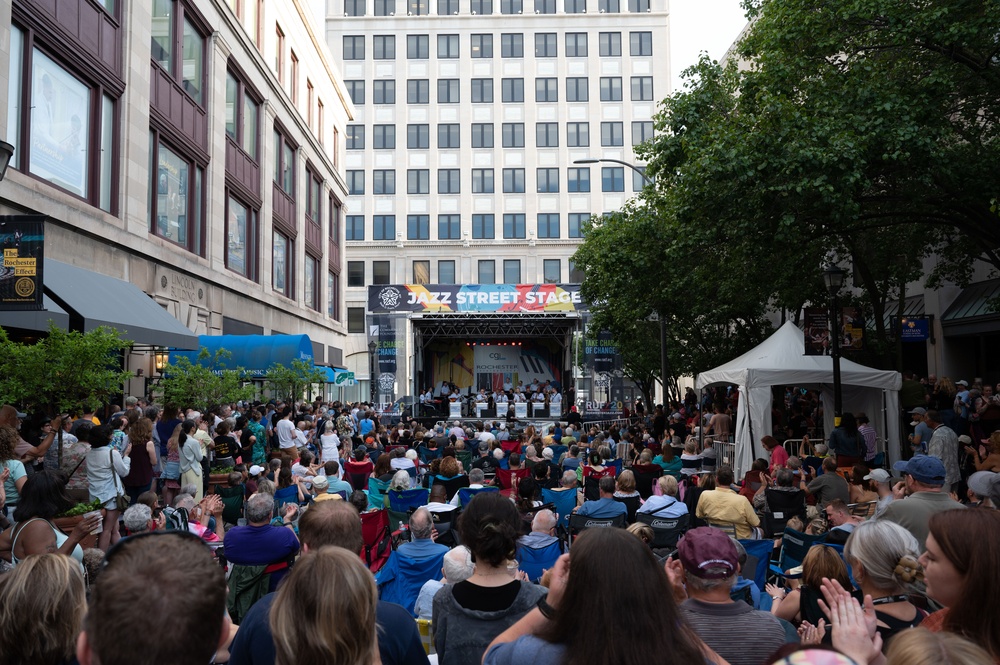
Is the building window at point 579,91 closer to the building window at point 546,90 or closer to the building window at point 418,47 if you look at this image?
the building window at point 546,90

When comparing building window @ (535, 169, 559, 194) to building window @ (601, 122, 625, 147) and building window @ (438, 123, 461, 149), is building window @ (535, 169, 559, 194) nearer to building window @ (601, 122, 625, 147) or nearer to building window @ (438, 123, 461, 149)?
building window @ (601, 122, 625, 147)

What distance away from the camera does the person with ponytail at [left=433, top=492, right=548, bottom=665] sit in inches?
146

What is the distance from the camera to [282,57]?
36.0 meters

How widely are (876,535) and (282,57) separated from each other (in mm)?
36161

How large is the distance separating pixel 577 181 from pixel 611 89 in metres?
7.44

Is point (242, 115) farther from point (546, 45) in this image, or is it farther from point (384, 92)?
point (546, 45)

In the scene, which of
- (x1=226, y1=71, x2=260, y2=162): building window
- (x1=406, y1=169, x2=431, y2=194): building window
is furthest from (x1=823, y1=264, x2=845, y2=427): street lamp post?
(x1=406, y1=169, x2=431, y2=194): building window

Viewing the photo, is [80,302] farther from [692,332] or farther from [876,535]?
[692,332]

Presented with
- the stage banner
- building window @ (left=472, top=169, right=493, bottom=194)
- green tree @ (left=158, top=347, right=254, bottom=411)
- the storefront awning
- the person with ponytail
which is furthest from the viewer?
building window @ (left=472, top=169, right=493, bottom=194)

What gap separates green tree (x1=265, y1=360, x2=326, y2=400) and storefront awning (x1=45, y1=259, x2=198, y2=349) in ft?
11.2

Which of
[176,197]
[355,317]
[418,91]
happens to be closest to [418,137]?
[418,91]

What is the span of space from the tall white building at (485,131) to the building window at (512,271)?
0.08 metres

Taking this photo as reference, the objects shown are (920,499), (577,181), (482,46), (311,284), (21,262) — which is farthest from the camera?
(482,46)

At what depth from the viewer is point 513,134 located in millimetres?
61938
